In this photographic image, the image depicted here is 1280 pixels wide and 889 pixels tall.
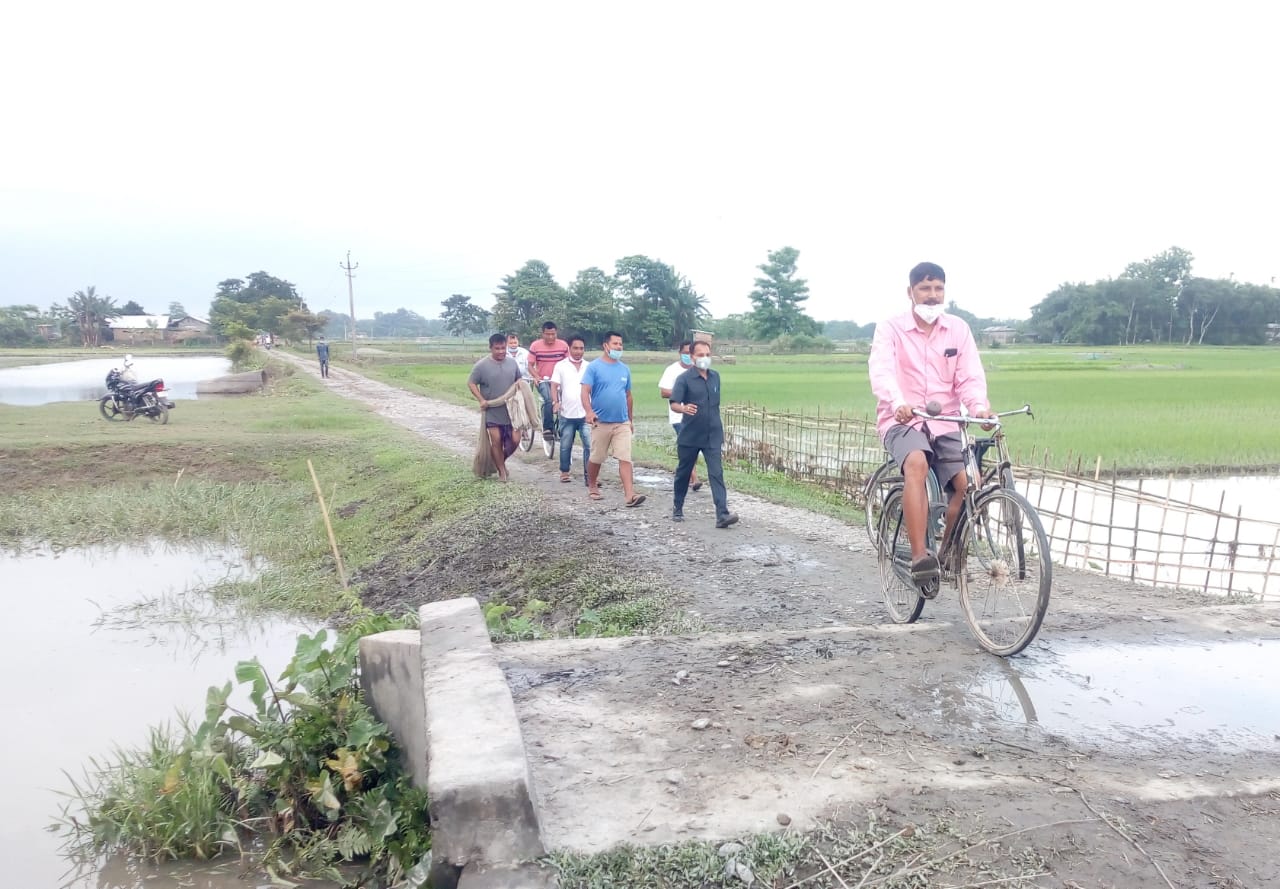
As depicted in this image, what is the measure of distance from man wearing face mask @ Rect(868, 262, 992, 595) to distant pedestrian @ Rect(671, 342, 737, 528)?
9.20ft

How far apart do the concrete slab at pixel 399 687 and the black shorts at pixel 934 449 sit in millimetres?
2267

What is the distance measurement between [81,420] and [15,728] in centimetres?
1520

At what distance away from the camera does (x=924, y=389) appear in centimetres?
423

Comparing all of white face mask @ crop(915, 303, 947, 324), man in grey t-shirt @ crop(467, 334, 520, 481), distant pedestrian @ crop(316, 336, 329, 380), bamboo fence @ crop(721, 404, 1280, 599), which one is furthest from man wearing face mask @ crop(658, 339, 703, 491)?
distant pedestrian @ crop(316, 336, 329, 380)

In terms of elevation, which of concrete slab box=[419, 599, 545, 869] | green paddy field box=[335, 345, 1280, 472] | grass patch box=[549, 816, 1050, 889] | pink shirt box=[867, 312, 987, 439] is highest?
pink shirt box=[867, 312, 987, 439]

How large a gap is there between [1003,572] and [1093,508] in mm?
4908

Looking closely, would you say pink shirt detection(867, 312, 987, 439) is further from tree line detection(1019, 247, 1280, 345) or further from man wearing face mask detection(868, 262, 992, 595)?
tree line detection(1019, 247, 1280, 345)

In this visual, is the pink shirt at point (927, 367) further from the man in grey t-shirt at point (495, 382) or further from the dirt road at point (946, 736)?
the man in grey t-shirt at point (495, 382)

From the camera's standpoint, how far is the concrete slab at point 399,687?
3377 mm

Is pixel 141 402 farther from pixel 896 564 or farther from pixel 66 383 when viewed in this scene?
pixel 896 564

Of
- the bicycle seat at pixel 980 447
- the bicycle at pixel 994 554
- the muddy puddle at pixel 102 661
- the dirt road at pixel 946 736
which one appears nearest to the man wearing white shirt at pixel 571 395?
the muddy puddle at pixel 102 661

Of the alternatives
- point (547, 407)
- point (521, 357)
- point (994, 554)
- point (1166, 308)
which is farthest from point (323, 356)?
point (1166, 308)

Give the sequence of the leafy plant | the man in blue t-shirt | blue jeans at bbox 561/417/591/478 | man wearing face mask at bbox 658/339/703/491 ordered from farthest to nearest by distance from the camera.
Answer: blue jeans at bbox 561/417/591/478, the man in blue t-shirt, man wearing face mask at bbox 658/339/703/491, the leafy plant

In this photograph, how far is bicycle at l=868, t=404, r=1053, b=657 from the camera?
3.63m
